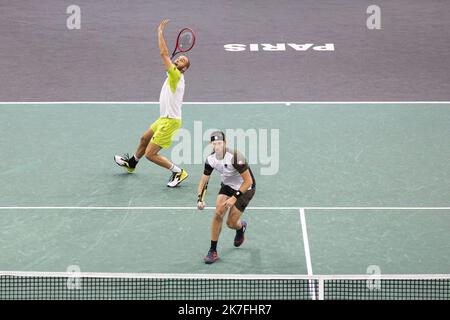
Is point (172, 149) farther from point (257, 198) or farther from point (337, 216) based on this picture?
point (337, 216)

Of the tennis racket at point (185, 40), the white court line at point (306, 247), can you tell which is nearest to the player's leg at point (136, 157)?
the tennis racket at point (185, 40)

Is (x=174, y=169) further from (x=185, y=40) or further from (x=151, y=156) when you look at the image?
(x=185, y=40)

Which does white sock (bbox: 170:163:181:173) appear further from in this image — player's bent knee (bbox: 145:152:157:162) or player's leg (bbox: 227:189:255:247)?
player's leg (bbox: 227:189:255:247)

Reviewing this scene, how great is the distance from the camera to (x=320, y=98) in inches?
852

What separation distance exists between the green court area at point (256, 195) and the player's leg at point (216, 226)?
14 centimetres

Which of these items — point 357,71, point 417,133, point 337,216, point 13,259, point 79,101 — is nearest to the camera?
point 13,259

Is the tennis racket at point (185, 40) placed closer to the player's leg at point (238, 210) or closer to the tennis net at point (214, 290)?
the player's leg at point (238, 210)

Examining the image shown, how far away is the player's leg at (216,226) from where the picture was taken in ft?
44.8

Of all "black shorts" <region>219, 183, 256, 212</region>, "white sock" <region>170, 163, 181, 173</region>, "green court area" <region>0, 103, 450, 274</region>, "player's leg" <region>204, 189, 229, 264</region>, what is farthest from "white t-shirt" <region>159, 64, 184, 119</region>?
"player's leg" <region>204, 189, 229, 264</region>

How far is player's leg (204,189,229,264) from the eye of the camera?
13.7 meters

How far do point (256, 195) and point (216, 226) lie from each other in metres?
2.95

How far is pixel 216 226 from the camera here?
13734 millimetres
